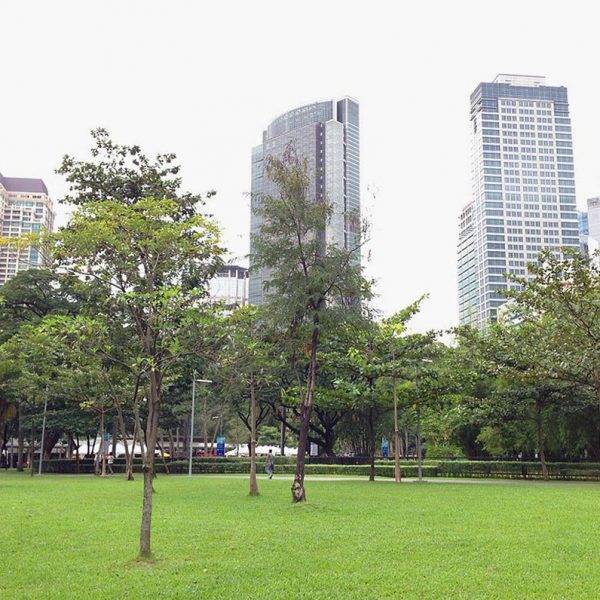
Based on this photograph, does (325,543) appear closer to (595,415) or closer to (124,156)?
(595,415)

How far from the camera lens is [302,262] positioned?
16641 millimetres

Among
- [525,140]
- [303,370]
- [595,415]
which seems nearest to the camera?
[595,415]

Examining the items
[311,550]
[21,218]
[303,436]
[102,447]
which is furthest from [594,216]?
[311,550]

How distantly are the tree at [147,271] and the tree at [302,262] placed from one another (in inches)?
174

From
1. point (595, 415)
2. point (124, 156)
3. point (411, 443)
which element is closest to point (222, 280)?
point (124, 156)

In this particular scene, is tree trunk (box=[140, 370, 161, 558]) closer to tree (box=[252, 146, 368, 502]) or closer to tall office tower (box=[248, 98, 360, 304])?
tree (box=[252, 146, 368, 502])

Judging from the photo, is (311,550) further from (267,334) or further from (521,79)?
(521,79)

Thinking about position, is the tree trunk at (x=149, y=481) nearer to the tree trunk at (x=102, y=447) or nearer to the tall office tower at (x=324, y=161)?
the tall office tower at (x=324, y=161)

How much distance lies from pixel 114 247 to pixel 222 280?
2161cm

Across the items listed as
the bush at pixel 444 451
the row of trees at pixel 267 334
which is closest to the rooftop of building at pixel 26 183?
the row of trees at pixel 267 334

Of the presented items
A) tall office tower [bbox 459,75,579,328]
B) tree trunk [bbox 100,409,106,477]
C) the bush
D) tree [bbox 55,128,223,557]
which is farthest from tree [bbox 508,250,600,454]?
tall office tower [bbox 459,75,579,328]

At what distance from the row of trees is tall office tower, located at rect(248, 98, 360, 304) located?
0.67 metres

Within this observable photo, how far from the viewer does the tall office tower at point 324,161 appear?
17484 millimetres

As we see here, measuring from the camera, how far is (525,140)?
120312mm
